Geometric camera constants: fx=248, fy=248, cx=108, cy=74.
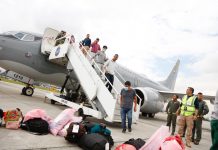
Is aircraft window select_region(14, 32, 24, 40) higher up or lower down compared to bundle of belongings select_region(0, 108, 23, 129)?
higher up

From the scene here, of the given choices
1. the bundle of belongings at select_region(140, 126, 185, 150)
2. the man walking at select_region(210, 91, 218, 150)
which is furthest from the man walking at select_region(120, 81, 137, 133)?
the man walking at select_region(210, 91, 218, 150)

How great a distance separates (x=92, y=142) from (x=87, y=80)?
438cm

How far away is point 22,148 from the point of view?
3352 millimetres

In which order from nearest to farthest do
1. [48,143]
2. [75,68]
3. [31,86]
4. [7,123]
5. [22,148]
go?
1. [22,148]
2. [48,143]
3. [7,123]
4. [75,68]
5. [31,86]

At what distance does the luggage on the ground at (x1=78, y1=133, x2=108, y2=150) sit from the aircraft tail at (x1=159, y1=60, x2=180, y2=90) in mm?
21745

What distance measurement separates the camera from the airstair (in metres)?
7.18

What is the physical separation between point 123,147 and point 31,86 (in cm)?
875

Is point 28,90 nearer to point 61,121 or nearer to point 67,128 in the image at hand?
point 61,121

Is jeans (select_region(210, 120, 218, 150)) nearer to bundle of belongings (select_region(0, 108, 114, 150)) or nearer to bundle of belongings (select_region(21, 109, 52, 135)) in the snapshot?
bundle of belongings (select_region(0, 108, 114, 150))

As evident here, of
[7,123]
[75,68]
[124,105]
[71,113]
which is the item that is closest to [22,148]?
[7,123]

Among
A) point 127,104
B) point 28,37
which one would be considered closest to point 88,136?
point 127,104

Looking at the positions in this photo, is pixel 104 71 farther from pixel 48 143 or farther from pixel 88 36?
pixel 48 143

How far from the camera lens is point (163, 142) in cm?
353

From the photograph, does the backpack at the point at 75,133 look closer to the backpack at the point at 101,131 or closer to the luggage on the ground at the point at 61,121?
the backpack at the point at 101,131
